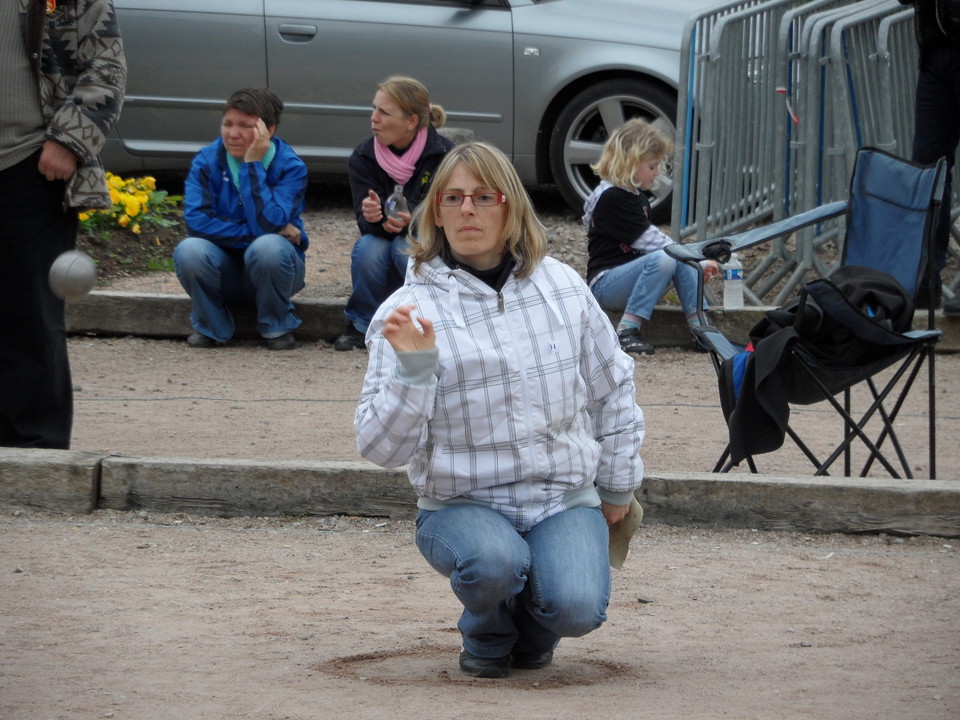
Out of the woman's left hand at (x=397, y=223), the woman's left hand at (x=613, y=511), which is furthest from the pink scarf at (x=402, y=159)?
the woman's left hand at (x=613, y=511)

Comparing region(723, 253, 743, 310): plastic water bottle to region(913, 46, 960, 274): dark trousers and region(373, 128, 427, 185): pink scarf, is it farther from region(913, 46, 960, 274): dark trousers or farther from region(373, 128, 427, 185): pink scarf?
region(373, 128, 427, 185): pink scarf

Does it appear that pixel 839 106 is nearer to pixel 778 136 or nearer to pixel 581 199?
pixel 778 136

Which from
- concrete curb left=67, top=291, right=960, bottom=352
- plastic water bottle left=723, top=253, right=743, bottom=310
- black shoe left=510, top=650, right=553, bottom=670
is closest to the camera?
black shoe left=510, top=650, right=553, bottom=670

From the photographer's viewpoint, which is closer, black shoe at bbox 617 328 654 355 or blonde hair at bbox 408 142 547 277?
blonde hair at bbox 408 142 547 277

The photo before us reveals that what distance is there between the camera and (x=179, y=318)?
761 centimetres

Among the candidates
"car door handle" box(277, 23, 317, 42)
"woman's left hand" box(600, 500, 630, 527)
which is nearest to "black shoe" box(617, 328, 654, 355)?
"car door handle" box(277, 23, 317, 42)

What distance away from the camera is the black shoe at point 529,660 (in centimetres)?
364

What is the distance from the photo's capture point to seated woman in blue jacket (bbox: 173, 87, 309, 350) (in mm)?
7320

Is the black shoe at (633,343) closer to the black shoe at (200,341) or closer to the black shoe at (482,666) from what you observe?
the black shoe at (200,341)

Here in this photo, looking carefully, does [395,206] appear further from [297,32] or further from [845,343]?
[845,343]

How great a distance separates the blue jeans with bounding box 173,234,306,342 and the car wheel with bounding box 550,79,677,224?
2.50m

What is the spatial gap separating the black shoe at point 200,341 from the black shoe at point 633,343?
2.15 metres

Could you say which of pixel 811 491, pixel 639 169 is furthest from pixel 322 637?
pixel 639 169

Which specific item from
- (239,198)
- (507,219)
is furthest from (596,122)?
(507,219)
